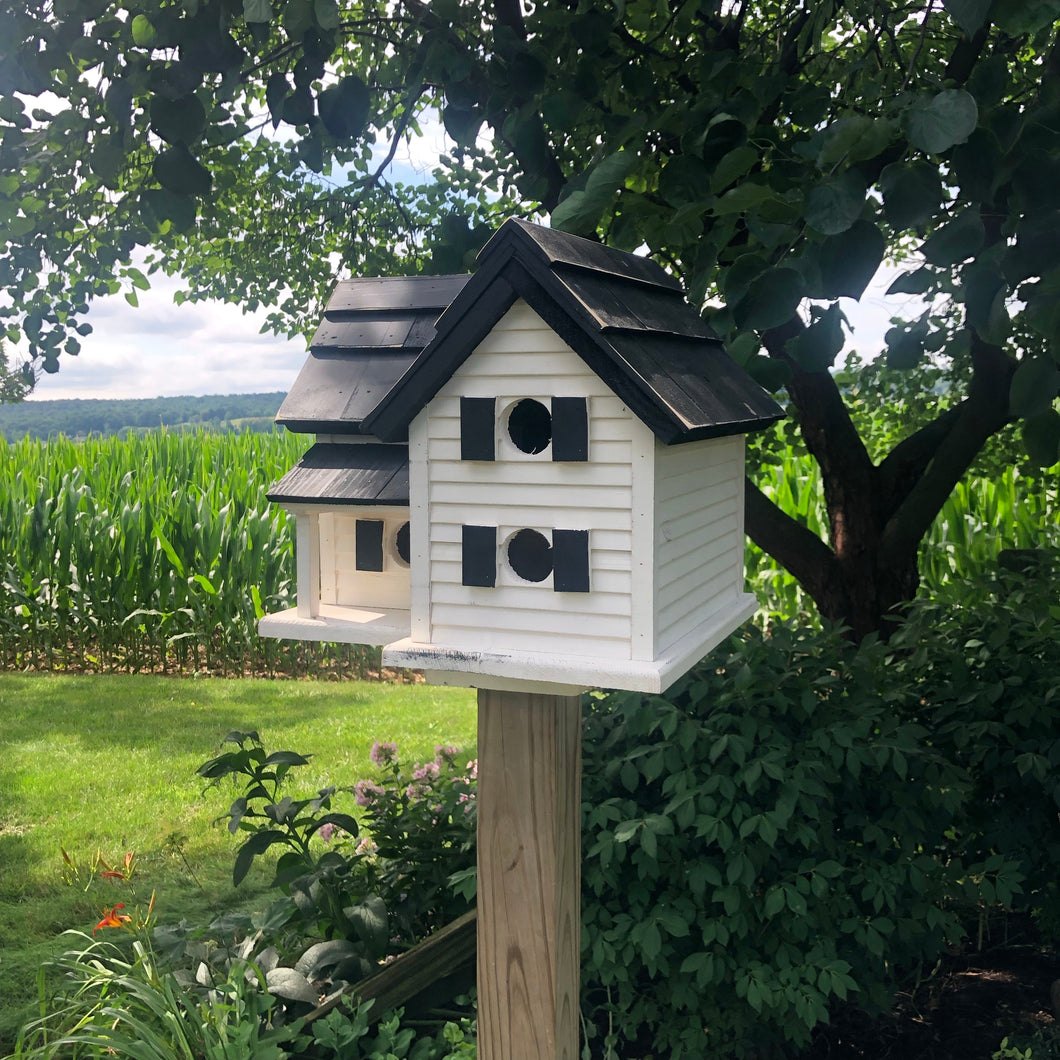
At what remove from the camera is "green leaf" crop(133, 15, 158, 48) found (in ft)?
8.52

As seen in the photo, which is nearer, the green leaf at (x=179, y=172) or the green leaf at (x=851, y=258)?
the green leaf at (x=851, y=258)

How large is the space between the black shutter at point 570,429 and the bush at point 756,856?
125cm

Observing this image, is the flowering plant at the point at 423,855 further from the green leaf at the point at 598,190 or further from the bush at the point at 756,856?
the green leaf at the point at 598,190

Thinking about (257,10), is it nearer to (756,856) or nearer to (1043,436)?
(1043,436)

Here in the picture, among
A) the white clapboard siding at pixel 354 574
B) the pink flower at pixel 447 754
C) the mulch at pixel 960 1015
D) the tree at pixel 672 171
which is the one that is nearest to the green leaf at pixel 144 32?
the tree at pixel 672 171

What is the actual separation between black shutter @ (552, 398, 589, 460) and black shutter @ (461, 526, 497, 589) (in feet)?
0.62

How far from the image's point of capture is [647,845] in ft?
8.34

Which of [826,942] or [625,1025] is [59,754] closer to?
[625,1025]

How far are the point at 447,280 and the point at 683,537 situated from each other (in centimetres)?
77

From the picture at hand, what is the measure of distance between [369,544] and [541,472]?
1.72 ft

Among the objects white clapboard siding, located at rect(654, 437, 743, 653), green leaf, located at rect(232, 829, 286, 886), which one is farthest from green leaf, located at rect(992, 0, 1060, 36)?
green leaf, located at rect(232, 829, 286, 886)

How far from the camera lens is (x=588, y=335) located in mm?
1659

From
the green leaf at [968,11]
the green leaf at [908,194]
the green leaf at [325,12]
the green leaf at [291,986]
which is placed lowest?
the green leaf at [291,986]

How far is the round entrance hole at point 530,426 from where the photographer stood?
7.05 feet
